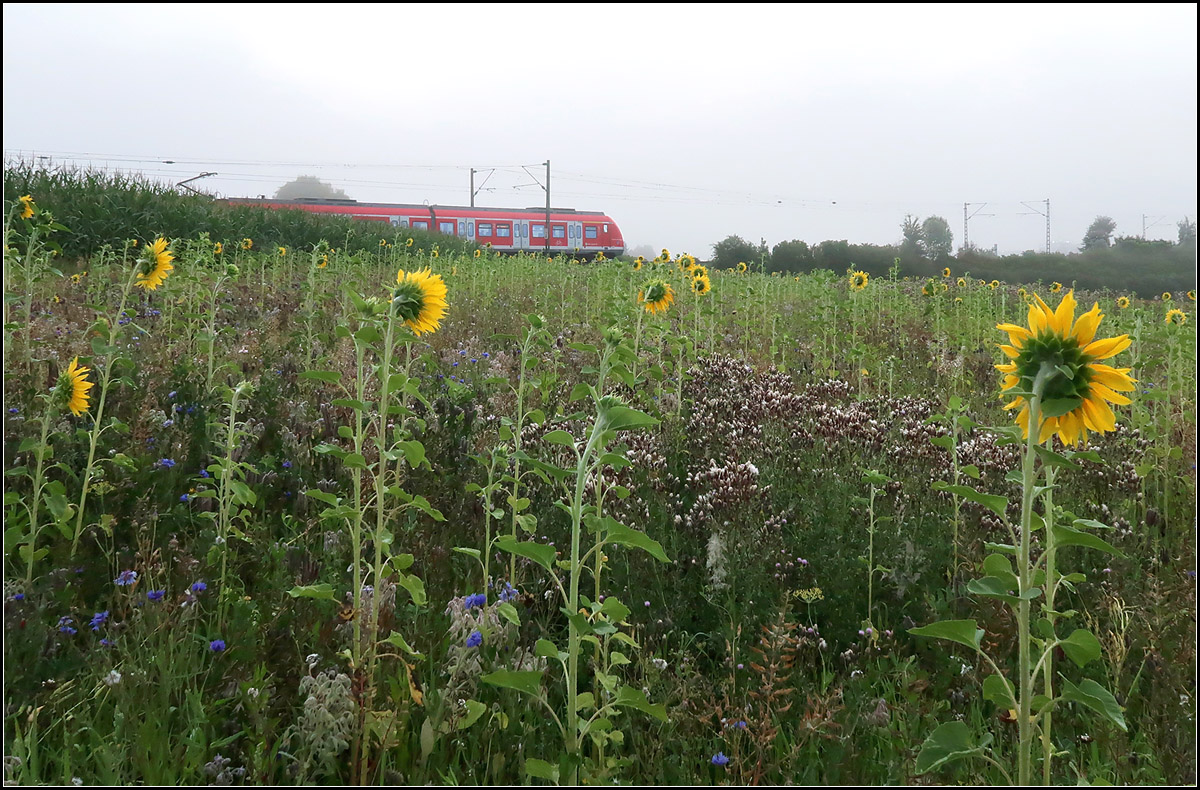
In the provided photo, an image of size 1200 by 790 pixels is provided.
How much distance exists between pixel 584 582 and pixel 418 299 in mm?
1233

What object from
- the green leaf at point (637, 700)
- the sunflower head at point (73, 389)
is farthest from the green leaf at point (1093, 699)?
the sunflower head at point (73, 389)

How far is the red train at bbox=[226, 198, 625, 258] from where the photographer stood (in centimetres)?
2981

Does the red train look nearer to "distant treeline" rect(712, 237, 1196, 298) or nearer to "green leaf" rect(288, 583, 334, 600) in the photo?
"distant treeline" rect(712, 237, 1196, 298)

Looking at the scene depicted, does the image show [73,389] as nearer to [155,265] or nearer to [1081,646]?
[155,265]

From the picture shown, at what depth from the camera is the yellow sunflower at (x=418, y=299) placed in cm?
199

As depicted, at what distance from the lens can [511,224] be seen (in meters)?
31.1

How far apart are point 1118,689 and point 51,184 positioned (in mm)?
15092

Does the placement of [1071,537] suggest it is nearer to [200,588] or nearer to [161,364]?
[200,588]

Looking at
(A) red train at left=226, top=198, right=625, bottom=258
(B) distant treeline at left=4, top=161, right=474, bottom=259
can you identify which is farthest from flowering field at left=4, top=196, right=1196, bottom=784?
(A) red train at left=226, top=198, right=625, bottom=258

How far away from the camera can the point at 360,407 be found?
171cm

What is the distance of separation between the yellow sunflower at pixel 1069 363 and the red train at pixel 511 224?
28488mm

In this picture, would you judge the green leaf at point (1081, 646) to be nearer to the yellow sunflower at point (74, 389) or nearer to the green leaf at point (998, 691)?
the green leaf at point (998, 691)

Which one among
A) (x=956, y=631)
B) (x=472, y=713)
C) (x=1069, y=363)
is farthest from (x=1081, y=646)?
(x=472, y=713)

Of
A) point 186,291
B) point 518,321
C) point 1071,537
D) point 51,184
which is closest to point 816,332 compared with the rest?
point 518,321
